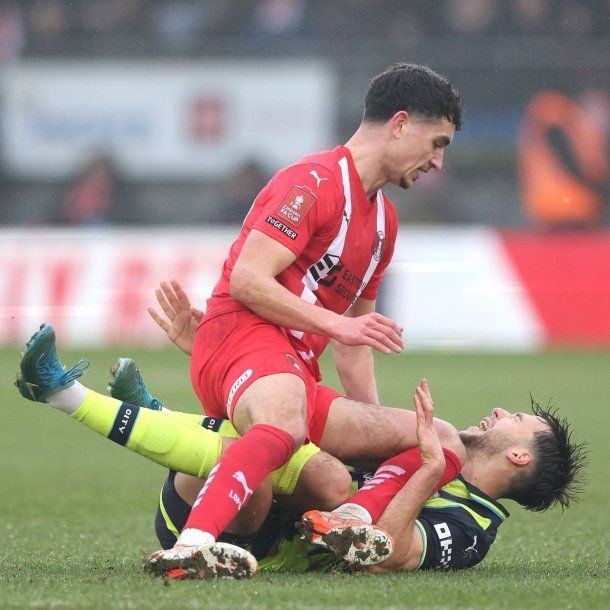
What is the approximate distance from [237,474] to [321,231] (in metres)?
1.07

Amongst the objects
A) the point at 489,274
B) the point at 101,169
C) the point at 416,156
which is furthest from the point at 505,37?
the point at 416,156

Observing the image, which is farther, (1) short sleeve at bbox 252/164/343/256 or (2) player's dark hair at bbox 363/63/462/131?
(2) player's dark hair at bbox 363/63/462/131

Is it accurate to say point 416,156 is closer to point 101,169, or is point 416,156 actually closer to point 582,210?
point 582,210

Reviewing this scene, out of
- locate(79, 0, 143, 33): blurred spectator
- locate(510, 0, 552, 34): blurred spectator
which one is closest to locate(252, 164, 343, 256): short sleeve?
locate(510, 0, 552, 34): blurred spectator

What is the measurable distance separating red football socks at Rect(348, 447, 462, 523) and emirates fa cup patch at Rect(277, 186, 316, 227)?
906 mm

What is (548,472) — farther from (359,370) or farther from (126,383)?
(126,383)

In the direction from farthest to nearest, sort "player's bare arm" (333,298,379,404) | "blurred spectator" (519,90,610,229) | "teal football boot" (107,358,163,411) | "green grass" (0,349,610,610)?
"blurred spectator" (519,90,610,229) → "player's bare arm" (333,298,379,404) → "teal football boot" (107,358,163,411) → "green grass" (0,349,610,610)

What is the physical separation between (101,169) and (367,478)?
12.1m

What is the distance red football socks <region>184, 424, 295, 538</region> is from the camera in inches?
155

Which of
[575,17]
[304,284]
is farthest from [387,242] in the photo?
[575,17]

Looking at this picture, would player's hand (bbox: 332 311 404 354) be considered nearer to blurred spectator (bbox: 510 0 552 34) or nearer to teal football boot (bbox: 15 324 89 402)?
teal football boot (bbox: 15 324 89 402)

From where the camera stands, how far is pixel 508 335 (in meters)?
13.9

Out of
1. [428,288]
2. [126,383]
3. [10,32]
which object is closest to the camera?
[126,383]

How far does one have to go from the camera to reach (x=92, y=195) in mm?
15961
